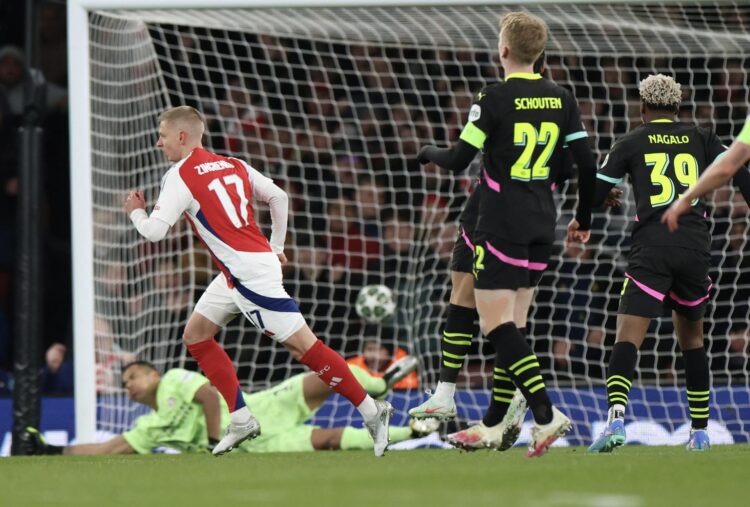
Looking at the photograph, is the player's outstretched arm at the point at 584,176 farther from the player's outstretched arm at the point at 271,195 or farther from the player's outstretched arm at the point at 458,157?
the player's outstretched arm at the point at 271,195

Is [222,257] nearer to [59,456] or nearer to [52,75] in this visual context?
[59,456]

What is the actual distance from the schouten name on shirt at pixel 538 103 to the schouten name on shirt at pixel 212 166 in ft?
4.98

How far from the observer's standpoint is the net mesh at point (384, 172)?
8742 mm

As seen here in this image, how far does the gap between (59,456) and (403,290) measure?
3.35 metres

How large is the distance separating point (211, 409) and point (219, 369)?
5.65 feet

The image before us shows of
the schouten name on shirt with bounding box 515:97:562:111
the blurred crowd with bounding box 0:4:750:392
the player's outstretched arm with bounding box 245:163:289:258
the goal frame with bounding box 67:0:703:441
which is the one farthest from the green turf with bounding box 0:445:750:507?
the blurred crowd with bounding box 0:4:750:392

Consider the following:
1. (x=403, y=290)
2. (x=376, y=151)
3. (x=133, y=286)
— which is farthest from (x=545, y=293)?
(x=133, y=286)

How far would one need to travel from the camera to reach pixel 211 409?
800 centimetres

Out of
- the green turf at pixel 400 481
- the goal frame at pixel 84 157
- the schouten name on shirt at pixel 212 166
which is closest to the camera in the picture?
the green turf at pixel 400 481

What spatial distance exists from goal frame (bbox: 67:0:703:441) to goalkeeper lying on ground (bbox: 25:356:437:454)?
10.5 inches

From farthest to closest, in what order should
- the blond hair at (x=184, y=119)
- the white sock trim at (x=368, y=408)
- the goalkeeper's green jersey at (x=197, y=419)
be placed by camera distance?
the goalkeeper's green jersey at (x=197, y=419) → the blond hair at (x=184, y=119) → the white sock trim at (x=368, y=408)

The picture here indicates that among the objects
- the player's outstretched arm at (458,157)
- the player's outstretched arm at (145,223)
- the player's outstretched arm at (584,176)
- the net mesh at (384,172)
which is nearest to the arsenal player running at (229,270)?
the player's outstretched arm at (145,223)

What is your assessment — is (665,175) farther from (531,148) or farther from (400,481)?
(400,481)

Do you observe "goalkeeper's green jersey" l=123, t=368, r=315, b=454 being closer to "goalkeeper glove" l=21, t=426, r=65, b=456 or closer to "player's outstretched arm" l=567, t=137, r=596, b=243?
"goalkeeper glove" l=21, t=426, r=65, b=456
